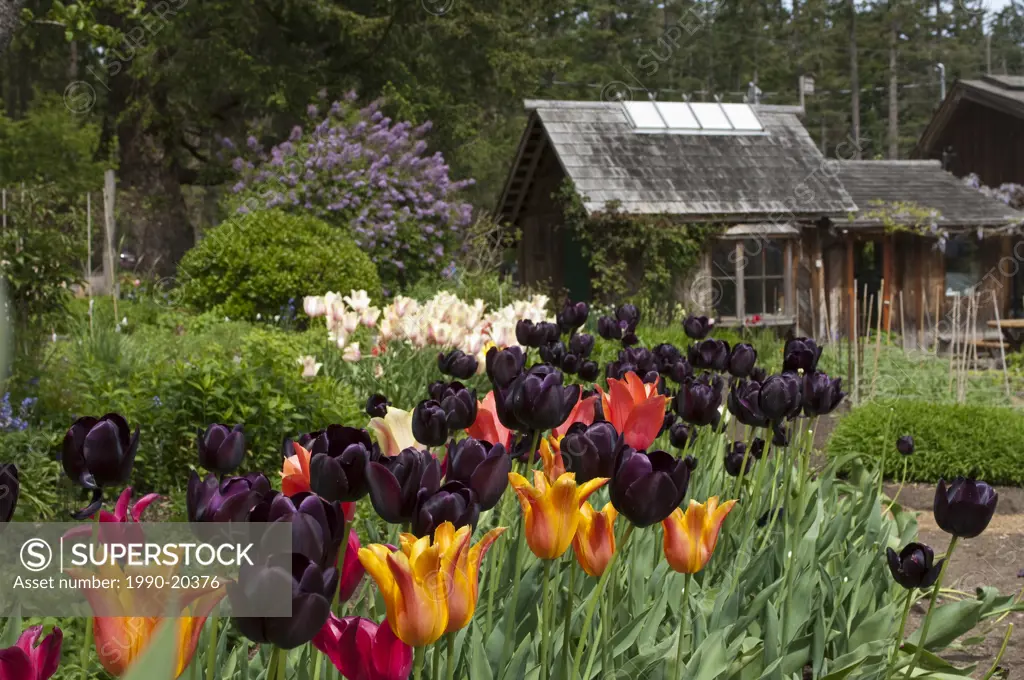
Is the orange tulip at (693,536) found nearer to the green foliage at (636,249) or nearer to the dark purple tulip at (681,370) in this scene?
the dark purple tulip at (681,370)

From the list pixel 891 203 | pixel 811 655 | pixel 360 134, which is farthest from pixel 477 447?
pixel 891 203

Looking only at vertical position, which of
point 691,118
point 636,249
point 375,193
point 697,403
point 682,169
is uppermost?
point 691,118

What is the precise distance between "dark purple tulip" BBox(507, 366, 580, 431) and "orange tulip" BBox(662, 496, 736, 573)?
254mm

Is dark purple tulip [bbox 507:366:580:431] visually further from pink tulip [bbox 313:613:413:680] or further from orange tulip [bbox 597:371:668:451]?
pink tulip [bbox 313:613:413:680]

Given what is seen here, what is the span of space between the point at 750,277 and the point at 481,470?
1641cm

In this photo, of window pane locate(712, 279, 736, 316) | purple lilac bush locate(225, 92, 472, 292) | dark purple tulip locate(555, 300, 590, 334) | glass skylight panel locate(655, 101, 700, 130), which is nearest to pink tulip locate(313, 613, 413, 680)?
dark purple tulip locate(555, 300, 590, 334)

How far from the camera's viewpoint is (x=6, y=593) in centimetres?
288

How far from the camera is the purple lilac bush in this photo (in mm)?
14414

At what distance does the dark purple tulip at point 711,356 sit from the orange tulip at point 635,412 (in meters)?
1.04

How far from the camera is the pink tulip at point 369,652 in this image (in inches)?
Result: 46.3

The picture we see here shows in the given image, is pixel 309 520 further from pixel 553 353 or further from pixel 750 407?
pixel 553 353

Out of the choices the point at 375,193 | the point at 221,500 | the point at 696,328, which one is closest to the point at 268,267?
the point at 375,193

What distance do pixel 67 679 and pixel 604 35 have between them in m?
29.3

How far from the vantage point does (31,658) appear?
107cm
